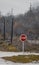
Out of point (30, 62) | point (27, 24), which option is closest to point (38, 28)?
point (27, 24)

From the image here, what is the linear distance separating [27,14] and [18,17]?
12.2 feet

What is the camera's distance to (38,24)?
58.5 meters

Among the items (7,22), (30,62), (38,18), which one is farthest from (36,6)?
(30,62)

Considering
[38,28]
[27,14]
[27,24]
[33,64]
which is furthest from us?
[27,14]

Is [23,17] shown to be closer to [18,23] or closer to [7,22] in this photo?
[18,23]

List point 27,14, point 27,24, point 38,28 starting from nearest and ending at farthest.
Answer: point 38,28 < point 27,24 < point 27,14

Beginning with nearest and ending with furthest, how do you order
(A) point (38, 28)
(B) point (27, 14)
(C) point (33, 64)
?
1. (C) point (33, 64)
2. (A) point (38, 28)
3. (B) point (27, 14)

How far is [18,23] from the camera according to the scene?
66.4 meters

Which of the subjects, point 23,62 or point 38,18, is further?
point 38,18

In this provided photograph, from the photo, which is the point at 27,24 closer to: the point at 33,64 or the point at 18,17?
the point at 18,17

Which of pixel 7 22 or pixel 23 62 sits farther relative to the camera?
pixel 7 22

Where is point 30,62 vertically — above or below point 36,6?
below

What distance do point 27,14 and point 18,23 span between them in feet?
24.2

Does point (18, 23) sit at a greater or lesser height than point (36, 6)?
lesser
